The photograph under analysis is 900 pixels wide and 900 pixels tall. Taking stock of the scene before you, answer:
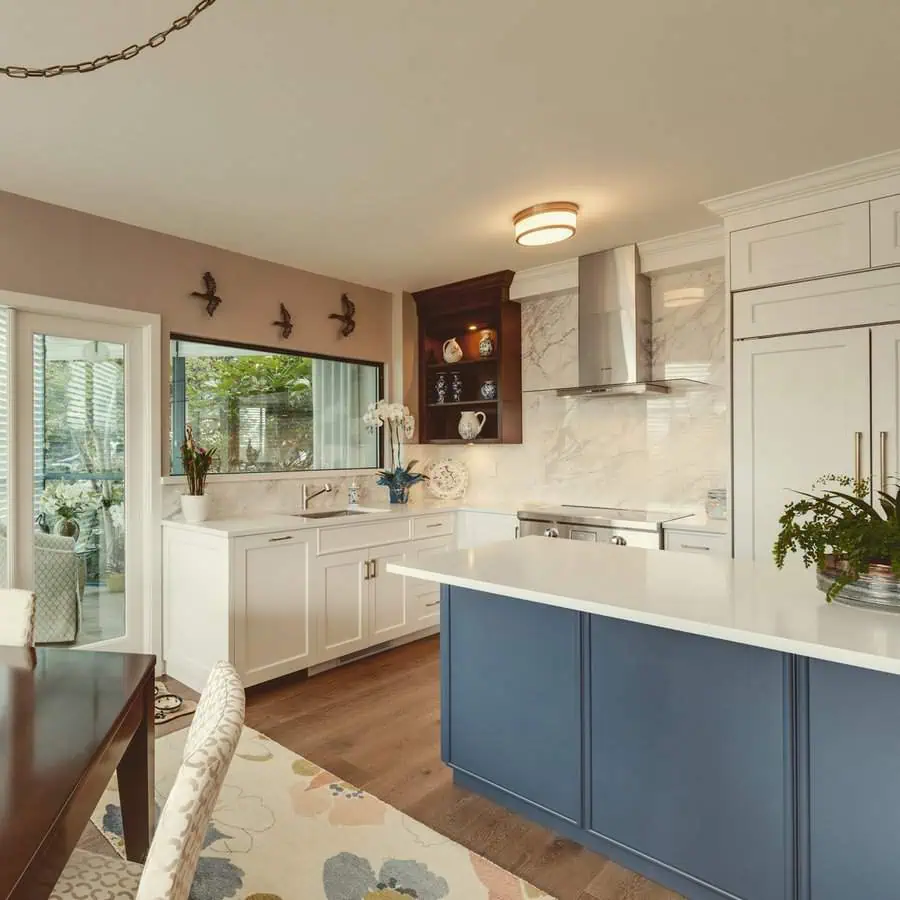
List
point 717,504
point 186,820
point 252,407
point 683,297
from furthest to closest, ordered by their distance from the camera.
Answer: point 252,407 → point 683,297 → point 717,504 → point 186,820

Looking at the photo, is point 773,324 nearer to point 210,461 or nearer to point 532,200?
point 532,200

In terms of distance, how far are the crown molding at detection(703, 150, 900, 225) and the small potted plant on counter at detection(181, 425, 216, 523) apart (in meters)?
3.03

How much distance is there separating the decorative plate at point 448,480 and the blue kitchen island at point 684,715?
8.20ft

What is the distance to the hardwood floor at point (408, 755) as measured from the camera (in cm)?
193

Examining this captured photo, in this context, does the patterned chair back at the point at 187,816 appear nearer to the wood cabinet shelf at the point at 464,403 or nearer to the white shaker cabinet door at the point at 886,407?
the white shaker cabinet door at the point at 886,407

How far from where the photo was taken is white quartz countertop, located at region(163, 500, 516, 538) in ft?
10.8

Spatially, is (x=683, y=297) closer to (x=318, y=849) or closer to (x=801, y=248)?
(x=801, y=248)

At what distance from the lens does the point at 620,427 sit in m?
4.23

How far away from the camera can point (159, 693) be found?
10.9ft

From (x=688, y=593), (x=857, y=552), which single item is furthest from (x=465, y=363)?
(x=857, y=552)

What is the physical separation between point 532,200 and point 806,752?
2.61m

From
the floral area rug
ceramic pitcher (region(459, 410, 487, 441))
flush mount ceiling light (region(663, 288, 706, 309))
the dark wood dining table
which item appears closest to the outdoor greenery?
ceramic pitcher (region(459, 410, 487, 441))

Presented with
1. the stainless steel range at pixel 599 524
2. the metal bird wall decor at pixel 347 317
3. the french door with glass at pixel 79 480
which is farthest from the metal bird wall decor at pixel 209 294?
the stainless steel range at pixel 599 524

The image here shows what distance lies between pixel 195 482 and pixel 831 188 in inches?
139
